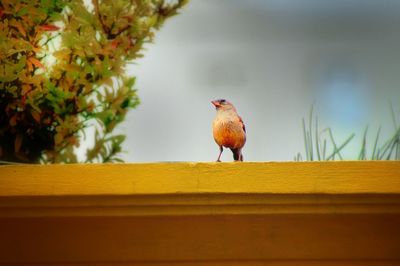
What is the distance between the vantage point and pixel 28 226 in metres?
1.10

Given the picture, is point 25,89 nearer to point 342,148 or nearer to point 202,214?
point 202,214

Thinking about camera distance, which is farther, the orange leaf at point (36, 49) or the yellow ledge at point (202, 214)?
the orange leaf at point (36, 49)

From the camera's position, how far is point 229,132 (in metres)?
1.13

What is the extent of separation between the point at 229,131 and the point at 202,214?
0.19 meters

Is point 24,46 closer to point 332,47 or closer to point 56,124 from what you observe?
point 56,124

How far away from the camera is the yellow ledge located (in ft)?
3.26

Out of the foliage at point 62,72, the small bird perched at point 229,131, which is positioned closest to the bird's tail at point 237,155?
the small bird perched at point 229,131

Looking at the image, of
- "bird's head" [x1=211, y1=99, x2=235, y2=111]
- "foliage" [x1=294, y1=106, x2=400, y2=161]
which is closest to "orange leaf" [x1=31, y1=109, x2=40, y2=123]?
"bird's head" [x1=211, y1=99, x2=235, y2=111]

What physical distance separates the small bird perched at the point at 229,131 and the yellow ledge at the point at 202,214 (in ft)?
0.45

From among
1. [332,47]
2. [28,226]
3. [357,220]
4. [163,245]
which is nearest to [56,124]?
[28,226]

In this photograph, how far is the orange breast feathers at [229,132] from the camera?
113cm

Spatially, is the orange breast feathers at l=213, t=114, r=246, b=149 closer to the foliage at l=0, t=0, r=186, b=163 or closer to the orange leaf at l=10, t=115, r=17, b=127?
the foliage at l=0, t=0, r=186, b=163

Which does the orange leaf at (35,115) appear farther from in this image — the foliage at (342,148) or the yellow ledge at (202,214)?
the foliage at (342,148)

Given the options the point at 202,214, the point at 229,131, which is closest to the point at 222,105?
the point at 229,131
